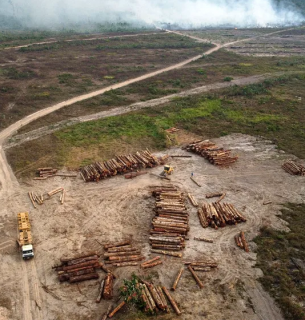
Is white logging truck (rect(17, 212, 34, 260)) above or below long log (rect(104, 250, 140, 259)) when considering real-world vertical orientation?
above

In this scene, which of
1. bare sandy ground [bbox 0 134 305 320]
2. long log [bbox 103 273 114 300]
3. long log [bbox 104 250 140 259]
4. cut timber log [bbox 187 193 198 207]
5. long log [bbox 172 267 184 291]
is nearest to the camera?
bare sandy ground [bbox 0 134 305 320]

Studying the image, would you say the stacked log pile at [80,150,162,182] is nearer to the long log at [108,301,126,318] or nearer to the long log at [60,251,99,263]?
the long log at [60,251,99,263]

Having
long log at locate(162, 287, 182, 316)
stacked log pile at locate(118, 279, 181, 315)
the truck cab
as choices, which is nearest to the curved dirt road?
the truck cab

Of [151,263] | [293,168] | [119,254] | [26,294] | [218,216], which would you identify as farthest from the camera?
[293,168]

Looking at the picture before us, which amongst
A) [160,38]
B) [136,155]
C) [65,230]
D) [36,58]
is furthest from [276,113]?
[160,38]

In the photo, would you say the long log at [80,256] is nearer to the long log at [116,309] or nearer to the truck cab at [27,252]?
the truck cab at [27,252]

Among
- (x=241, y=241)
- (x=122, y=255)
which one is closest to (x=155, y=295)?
(x=122, y=255)

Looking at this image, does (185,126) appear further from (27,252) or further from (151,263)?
(27,252)
